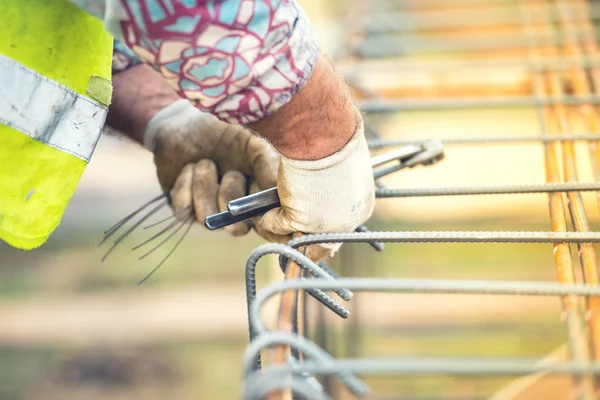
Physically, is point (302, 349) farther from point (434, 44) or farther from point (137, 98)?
point (434, 44)

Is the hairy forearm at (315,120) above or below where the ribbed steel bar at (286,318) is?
above

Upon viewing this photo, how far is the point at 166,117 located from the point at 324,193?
0.34m

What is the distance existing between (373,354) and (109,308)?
2.58 ft

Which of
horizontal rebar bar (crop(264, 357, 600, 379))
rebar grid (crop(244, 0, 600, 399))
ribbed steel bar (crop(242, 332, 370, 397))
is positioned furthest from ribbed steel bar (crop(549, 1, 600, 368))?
ribbed steel bar (crop(242, 332, 370, 397))

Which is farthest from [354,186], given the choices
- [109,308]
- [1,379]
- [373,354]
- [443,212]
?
[1,379]

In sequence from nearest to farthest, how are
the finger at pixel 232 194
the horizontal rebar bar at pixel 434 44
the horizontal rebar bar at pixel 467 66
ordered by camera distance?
1. the finger at pixel 232 194
2. the horizontal rebar bar at pixel 467 66
3. the horizontal rebar bar at pixel 434 44

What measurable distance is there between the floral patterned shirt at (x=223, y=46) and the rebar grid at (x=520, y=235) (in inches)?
5.7

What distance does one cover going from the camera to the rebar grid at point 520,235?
502 millimetres

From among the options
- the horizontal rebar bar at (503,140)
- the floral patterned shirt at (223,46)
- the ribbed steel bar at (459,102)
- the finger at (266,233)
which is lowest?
the finger at (266,233)

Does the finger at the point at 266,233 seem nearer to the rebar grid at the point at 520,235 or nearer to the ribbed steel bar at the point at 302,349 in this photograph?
the rebar grid at the point at 520,235

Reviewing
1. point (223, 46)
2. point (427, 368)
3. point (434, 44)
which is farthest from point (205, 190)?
point (434, 44)

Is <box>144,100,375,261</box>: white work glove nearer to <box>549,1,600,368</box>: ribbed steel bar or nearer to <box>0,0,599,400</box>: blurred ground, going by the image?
<box>549,1,600,368</box>: ribbed steel bar

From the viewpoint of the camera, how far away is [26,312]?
2055 millimetres

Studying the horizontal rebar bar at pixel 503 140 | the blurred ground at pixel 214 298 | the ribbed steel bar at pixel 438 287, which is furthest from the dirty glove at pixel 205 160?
the blurred ground at pixel 214 298
